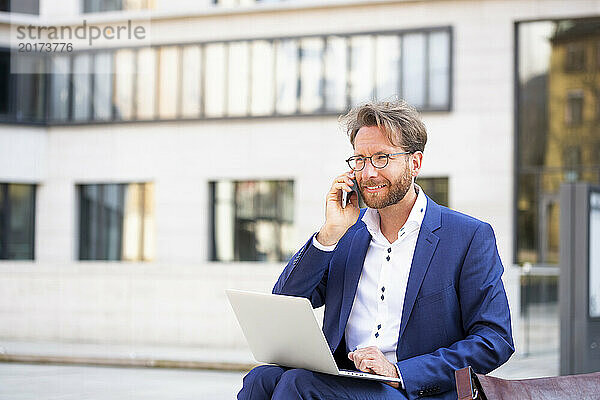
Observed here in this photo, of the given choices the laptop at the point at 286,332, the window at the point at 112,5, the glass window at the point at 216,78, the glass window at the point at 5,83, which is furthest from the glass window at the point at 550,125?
the laptop at the point at 286,332

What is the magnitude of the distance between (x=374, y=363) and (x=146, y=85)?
80.7 ft

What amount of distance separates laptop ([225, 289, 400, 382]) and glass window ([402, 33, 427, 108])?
21.2 meters

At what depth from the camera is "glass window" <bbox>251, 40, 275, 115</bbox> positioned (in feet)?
86.6

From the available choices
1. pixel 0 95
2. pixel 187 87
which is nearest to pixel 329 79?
pixel 187 87

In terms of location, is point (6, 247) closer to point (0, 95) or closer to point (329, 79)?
point (0, 95)

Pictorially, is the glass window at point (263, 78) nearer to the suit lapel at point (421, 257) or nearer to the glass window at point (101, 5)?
the glass window at point (101, 5)

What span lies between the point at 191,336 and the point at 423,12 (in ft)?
37.5

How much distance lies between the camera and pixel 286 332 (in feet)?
12.4

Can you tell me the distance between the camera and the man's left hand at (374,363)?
374 cm

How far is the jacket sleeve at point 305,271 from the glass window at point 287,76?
2211 cm

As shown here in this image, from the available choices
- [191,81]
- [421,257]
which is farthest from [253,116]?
[421,257]

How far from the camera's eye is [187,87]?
1073 inches

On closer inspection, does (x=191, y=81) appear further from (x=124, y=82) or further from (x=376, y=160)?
(x=376, y=160)

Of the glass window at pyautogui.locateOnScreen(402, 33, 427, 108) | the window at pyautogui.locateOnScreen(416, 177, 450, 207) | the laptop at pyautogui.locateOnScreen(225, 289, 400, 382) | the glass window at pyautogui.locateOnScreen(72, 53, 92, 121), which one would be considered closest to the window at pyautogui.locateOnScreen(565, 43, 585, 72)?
the glass window at pyautogui.locateOnScreen(402, 33, 427, 108)
